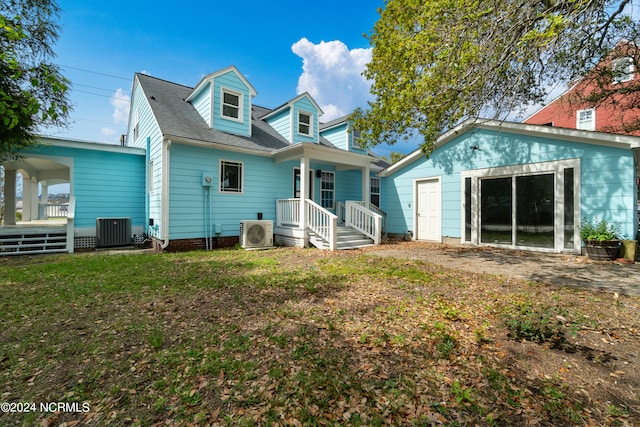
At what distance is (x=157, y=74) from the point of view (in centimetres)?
1157

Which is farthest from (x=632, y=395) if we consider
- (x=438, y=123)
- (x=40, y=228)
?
(x=40, y=228)

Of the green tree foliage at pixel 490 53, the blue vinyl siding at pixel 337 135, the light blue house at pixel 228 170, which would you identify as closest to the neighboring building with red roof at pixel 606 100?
the green tree foliage at pixel 490 53

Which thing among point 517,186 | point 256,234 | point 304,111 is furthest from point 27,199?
point 517,186

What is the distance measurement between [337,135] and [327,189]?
3446 mm

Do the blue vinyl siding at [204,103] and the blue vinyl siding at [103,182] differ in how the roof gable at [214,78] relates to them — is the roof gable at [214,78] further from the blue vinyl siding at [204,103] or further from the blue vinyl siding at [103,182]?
the blue vinyl siding at [103,182]

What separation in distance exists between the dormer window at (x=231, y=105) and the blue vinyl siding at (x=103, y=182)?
3.49 meters

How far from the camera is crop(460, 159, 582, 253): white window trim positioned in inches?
289

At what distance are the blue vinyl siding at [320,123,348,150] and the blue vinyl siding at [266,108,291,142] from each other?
3036 mm

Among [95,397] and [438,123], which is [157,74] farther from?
[95,397]

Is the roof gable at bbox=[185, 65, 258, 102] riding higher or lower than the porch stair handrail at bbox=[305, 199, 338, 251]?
higher

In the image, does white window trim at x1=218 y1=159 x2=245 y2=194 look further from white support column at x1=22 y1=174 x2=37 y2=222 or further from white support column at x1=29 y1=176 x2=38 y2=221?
white support column at x1=22 y1=174 x2=37 y2=222

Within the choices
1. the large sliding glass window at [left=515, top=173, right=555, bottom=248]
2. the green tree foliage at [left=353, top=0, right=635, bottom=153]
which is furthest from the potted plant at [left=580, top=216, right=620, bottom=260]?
the green tree foliage at [left=353, top=0, right=635, bottom=153]

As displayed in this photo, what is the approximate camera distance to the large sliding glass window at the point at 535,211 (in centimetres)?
779

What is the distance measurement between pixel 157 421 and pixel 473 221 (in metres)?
9.78
